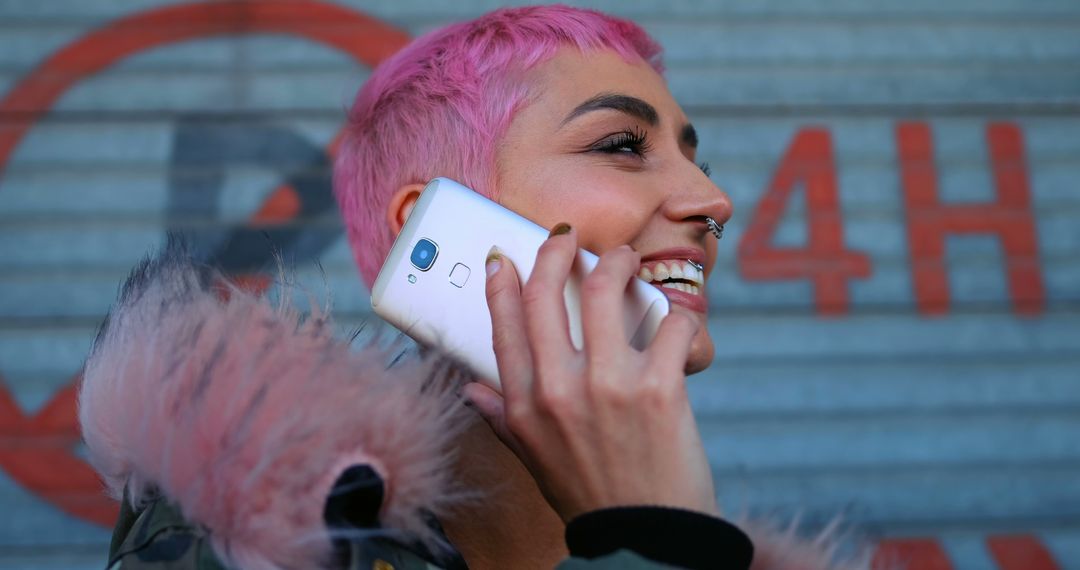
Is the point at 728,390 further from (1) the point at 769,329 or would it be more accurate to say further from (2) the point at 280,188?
(2) the point at 280,188

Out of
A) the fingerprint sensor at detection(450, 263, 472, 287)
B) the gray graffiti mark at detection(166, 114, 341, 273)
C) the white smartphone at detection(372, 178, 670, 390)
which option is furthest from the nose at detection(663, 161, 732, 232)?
the gray graffiti mark at detection(166, 114, 341, 273)

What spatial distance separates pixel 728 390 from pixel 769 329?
0.26m

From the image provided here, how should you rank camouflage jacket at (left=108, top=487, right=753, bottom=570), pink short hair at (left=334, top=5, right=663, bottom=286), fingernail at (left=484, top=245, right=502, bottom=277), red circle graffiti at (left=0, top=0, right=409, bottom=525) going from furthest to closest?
red circle graffiti at (left=0, top=0, right=409, bottom=525), pink short hair at (left=334, top=5, right=663, bottom=286), fingernail at (left=484, top=245, right=502, bottom=277), camouflage jacket at (left=108, top=487, right=753, bottom=570)

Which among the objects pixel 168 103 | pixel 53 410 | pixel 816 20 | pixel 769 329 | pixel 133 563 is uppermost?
pixel 816 20

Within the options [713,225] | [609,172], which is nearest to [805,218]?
[713,225]

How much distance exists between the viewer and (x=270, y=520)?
0.85 m

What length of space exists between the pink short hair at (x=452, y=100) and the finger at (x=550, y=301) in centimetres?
31

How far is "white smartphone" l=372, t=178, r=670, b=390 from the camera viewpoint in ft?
3.79

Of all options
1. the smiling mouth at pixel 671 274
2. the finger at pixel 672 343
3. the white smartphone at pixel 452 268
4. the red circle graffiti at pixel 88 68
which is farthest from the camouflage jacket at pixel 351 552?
the red circle graffiti at pixel 88 68

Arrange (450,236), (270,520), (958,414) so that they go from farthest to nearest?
(958,414)
(450,236)
(270,520)

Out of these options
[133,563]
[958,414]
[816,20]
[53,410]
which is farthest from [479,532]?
[816,20]

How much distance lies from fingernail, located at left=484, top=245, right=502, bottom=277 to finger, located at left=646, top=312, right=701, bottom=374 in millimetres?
246

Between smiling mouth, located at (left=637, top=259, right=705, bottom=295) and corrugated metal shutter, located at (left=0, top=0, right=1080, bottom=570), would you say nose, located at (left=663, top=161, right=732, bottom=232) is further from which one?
corrugated metal shutter, located at (left=0, top=0, right=1080, bottom=570)

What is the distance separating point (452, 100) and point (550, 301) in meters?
0.54
